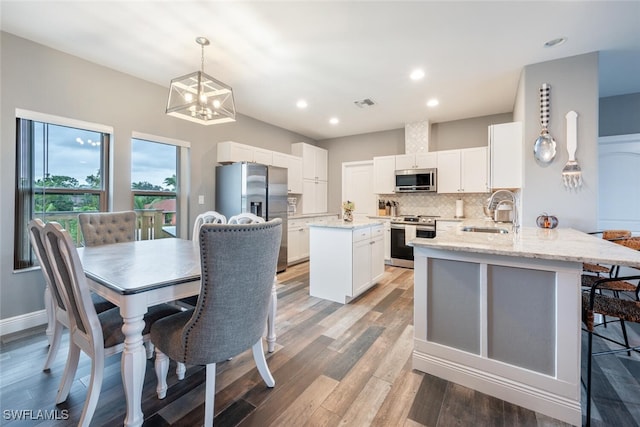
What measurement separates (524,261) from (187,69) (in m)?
3.74

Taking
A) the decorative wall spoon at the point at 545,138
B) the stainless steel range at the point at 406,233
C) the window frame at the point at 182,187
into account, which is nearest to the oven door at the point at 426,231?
the stainless steel range at the point at 406,233

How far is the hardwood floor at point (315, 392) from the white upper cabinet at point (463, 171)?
2.67 m

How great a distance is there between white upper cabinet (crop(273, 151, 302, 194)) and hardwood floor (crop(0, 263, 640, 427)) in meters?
3.38

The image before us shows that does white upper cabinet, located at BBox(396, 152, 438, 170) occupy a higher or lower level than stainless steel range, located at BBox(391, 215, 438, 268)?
higher

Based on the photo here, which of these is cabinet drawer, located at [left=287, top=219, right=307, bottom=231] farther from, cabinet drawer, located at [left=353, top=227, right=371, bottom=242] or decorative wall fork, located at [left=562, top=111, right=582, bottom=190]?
decorative wall fork, located at [left=562, top=111, right=582, bottom=190]

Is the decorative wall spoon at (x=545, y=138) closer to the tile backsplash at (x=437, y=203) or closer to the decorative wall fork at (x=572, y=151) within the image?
the decorative wall fork at (x=572, y=151)

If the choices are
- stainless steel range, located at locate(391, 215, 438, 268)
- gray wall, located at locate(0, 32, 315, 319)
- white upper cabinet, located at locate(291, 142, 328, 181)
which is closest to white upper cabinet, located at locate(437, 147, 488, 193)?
stainless steel range, located at locate(391, 215, 438, 268)

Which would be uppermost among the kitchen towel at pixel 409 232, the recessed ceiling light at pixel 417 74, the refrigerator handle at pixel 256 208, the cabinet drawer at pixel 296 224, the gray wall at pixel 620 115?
the recessed ceiling light at pixel 417 74

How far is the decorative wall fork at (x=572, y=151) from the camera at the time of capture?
109 inches

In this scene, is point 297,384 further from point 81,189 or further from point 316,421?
point 81,189

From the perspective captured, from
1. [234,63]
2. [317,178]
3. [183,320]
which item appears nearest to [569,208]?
[183,320]

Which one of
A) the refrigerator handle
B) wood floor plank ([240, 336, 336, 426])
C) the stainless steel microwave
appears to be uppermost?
the stainless steel microwave

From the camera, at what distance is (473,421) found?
1446mm

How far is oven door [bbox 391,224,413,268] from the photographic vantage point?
4797mm
